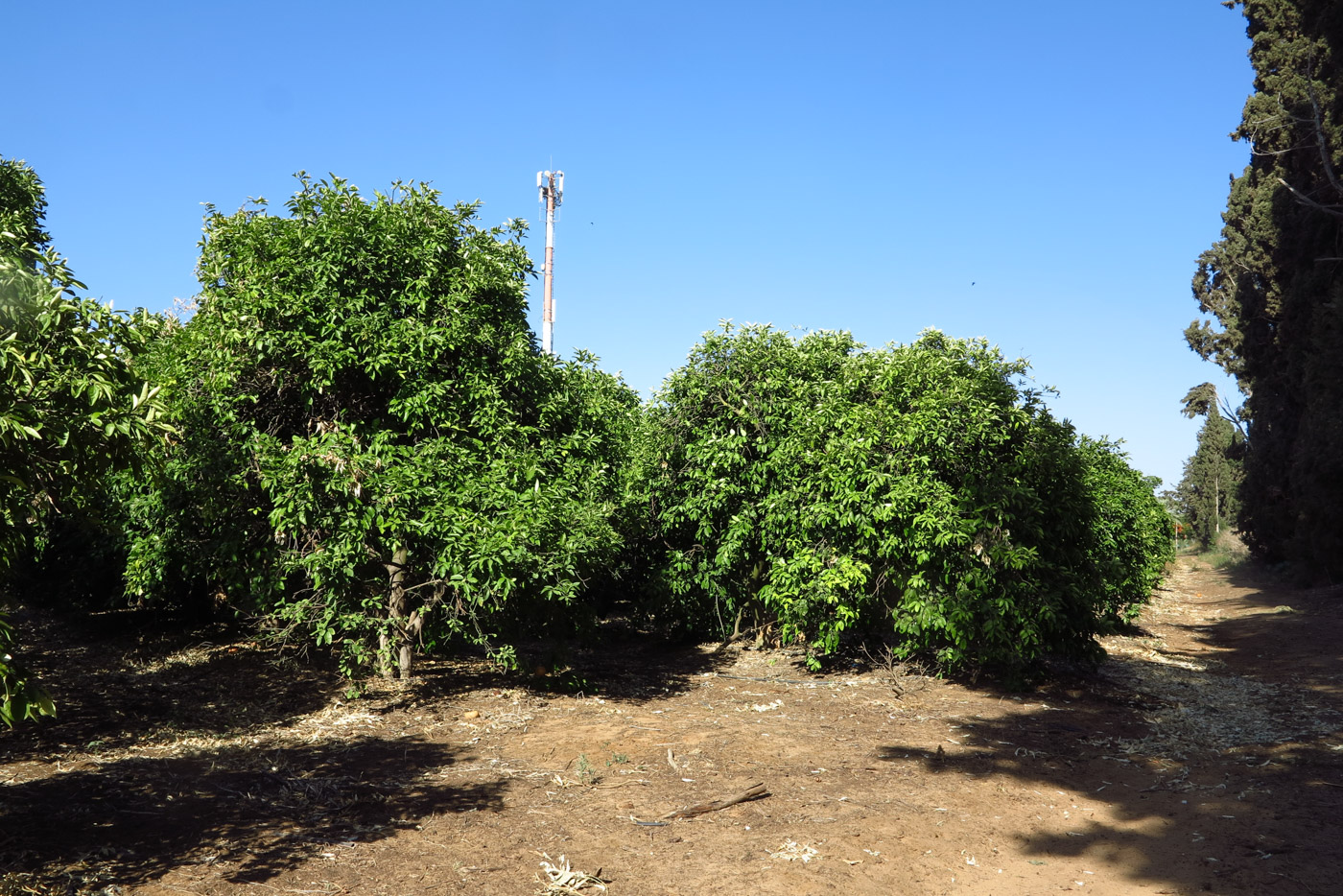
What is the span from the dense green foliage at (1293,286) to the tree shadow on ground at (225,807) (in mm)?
18214

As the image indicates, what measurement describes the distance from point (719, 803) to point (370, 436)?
483 centimetres

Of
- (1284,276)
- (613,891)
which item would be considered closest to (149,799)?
(613,891)

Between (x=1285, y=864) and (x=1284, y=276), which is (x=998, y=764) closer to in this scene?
(x=1285, y=864)

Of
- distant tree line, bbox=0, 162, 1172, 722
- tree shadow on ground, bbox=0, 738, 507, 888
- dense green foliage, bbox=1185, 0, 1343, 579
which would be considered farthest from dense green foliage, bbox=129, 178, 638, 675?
dense green foliage, bbox=1185, 0, 1343, 579

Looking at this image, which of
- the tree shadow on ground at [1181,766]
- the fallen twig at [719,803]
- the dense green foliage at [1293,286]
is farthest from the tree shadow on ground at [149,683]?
the dense green foliage at [1293,286]

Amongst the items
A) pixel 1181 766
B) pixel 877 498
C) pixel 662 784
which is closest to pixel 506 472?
pixel 662 784

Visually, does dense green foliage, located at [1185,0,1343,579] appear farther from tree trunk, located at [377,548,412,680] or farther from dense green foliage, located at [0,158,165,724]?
dense green foliage, located at [0,158,165,724]

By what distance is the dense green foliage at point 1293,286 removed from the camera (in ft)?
65.9

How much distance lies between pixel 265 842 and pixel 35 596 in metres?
11.1

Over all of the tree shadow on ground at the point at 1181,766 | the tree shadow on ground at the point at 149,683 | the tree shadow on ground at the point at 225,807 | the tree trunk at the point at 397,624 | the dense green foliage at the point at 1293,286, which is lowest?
the tree shadow on ground at the point at 1181,766

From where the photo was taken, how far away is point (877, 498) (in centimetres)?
1012

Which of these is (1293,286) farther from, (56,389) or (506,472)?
(56,389)

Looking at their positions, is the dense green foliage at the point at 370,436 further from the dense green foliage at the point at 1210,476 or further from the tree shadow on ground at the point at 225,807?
the dense green foliage at the point at 1210,476

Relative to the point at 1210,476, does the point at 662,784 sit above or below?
below
